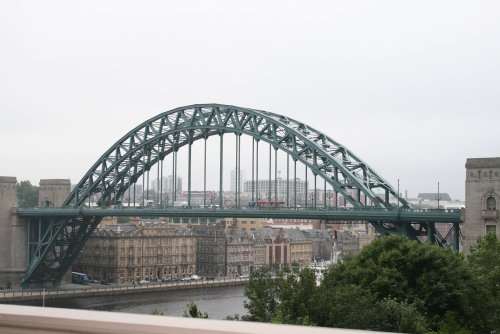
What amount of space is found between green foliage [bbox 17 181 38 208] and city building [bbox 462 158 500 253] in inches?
3149

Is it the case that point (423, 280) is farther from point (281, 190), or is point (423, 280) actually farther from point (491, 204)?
point (281, 190)

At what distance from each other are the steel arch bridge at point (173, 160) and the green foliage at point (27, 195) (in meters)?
Answer: 45.9

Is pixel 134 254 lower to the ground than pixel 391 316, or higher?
lower

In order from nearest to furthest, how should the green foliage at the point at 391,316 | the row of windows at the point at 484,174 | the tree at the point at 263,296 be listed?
the green foliage at the point at 391,316
the tree at the point at 263,296
the row of windows at the point at 484,174

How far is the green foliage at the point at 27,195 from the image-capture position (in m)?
106

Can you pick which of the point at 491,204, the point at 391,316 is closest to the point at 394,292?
the point at 391,316

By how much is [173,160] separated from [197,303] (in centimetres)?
998

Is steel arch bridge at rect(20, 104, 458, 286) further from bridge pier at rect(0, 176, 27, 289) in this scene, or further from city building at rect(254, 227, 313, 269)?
city building at rect(254, 227, 313, 269)

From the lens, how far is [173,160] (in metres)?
56.4

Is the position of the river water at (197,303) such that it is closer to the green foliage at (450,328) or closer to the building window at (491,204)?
the building window at (491,204)

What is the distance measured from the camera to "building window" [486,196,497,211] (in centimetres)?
3303

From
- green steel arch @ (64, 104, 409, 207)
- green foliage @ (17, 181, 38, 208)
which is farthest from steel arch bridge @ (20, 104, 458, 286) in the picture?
green foliage @ (17, 181, 38, 208)

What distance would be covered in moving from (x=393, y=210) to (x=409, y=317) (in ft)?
56.9

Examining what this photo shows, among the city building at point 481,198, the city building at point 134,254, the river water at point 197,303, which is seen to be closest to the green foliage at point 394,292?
the city building at point 481,198
